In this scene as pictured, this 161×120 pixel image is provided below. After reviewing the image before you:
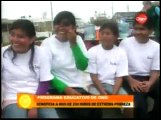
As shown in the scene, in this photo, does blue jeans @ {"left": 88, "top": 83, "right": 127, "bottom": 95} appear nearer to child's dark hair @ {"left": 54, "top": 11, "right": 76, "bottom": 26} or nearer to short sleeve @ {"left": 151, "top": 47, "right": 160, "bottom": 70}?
short sleeve @ {"left": 151, "top": 47, "right": 160, "bottom": 70}

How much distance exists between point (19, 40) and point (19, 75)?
0.78ft

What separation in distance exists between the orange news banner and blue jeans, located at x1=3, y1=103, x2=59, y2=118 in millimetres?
29

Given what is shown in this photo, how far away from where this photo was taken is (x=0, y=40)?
2.14m

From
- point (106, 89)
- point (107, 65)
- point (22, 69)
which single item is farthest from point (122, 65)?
point (22, 69)

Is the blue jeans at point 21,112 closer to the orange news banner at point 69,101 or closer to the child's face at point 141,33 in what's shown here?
the orange news banner at point 69,101

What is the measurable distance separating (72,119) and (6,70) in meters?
0.58

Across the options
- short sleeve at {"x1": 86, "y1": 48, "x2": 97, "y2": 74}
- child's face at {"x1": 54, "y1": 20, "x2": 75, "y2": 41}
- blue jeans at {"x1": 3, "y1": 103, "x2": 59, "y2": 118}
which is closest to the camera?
blue jeans at {"x1": 3, "y1": 103, "x2": 59, "y2": 118}

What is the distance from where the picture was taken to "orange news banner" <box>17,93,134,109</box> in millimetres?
2168

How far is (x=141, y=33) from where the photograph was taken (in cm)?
239

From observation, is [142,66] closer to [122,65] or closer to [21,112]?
[122,65]

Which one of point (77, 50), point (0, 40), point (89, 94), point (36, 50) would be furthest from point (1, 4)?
point (89, 94)

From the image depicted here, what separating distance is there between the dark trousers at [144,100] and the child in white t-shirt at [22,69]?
58 centimetres

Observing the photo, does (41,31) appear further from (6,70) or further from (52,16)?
(6,70)

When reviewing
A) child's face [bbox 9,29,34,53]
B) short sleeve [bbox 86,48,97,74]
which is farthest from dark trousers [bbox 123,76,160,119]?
child's face [bbox 9,29,34,53]
